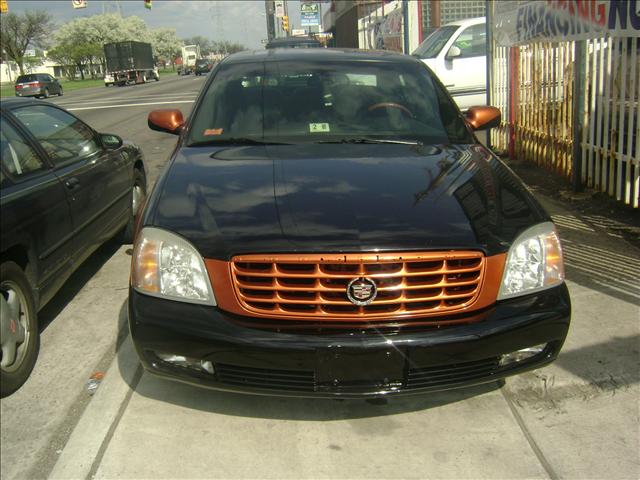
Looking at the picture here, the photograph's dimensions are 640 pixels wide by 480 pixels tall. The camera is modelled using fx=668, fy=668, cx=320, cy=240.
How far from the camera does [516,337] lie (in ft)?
9.18

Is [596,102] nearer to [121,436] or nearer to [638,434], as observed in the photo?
[638,434]

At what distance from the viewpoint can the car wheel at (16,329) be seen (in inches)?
133

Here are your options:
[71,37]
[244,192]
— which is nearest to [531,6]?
[244,192]

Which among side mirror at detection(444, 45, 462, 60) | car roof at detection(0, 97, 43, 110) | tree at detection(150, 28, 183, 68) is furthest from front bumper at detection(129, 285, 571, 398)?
tree at detection(150, 28, 183, 68)

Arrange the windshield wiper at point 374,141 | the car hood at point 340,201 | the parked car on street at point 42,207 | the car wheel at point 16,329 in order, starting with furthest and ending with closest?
the windshield wiper at point 374,141, the parked car on street at point 42,207, the car wheel at point 16,329, the car hood at point 340,201

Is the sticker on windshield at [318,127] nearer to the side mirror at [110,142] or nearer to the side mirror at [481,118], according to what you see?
the side mirror at [481,118]

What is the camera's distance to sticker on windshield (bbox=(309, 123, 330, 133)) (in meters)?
4.05

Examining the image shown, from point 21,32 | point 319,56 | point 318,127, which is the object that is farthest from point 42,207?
point 21,32

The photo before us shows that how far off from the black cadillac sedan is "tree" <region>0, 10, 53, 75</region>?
7957 centimetres

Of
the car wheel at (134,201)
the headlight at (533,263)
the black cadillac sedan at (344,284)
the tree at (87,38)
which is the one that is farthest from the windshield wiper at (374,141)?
the tree at (87,38)

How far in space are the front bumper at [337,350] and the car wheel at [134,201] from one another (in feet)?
10.7

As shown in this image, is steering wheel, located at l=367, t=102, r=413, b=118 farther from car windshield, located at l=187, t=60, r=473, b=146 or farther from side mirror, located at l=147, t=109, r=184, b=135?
side mirror, located at l=147, t=109, r=184, b=135

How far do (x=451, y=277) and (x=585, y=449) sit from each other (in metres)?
0.98

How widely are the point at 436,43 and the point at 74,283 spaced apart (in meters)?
10.6
